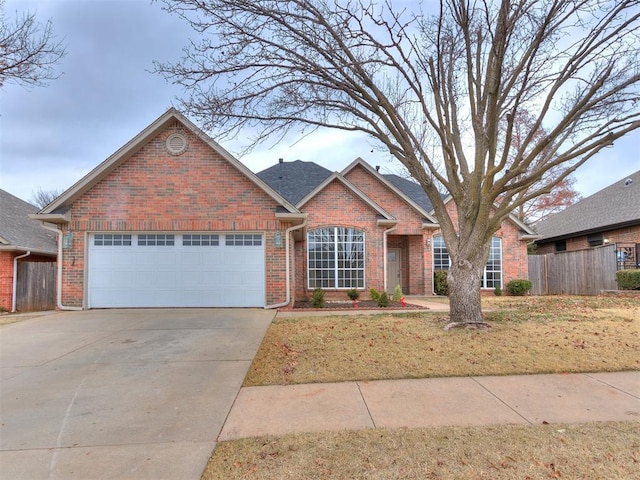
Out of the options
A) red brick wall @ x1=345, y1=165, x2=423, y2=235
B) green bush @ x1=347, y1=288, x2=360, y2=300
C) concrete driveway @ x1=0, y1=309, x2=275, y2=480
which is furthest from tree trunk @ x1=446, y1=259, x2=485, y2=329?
red brick wall @ x1=345, y1=165, x2=423, y2=235

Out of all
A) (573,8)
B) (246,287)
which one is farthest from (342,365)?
(573,8)

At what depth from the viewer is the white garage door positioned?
1141 centimetres

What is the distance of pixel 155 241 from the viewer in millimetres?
11500

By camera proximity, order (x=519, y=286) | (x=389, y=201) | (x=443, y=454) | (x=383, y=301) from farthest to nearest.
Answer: (x=519, y=286)
(x=389, y=201)
(x=383, y=301)
(x=443, y=454)

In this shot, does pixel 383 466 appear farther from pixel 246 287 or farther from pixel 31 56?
pixel 31 56

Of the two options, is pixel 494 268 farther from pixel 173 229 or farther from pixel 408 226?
pixel 173 229

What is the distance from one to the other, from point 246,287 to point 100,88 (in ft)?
22.2

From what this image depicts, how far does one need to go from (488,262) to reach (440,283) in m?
2.72

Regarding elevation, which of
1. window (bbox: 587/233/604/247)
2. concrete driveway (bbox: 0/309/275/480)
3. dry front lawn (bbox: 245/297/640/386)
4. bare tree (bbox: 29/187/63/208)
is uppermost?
bare tree (bbox: 29/187/63/208)

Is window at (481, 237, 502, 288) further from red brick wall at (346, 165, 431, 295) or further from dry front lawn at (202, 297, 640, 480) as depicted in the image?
dry front lawn at (202, 297, 640, 480)

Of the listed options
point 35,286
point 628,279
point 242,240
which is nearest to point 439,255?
point 628,279

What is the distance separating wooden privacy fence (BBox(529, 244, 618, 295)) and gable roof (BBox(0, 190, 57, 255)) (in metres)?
22.1

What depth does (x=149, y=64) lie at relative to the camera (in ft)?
25.3

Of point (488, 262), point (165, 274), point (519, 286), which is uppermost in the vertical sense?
point (488, 262)
